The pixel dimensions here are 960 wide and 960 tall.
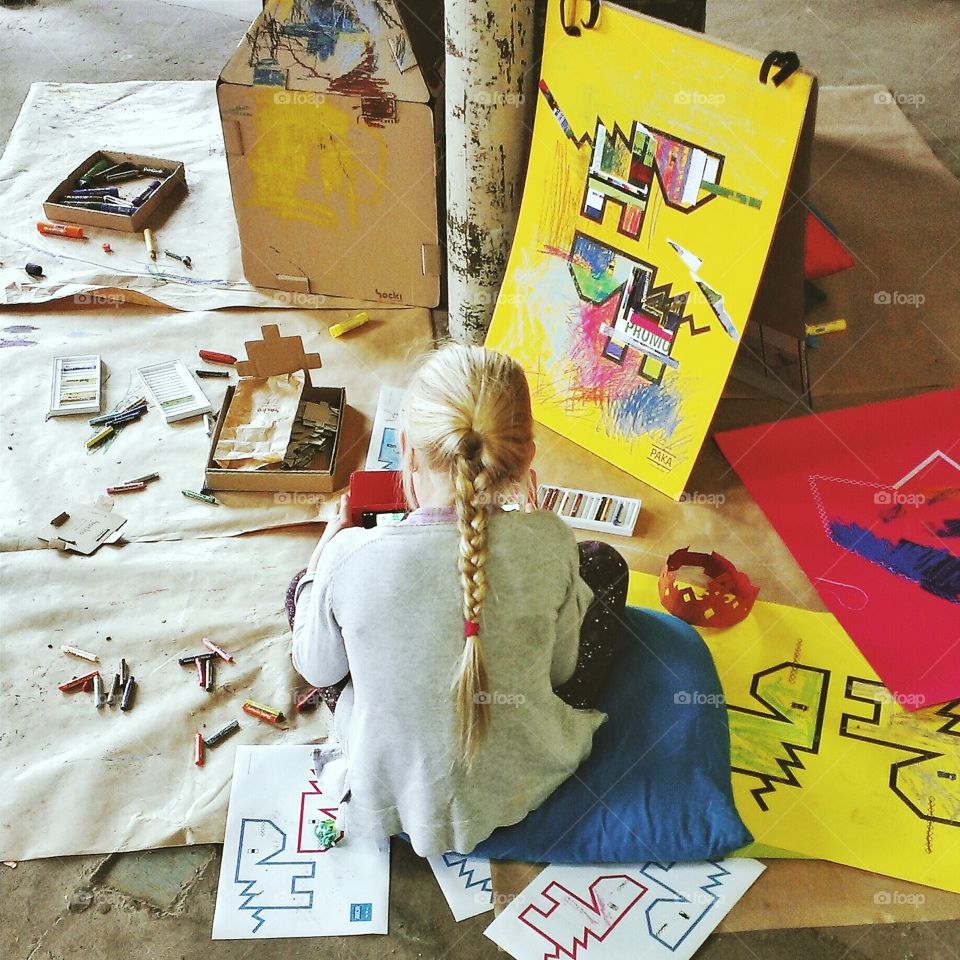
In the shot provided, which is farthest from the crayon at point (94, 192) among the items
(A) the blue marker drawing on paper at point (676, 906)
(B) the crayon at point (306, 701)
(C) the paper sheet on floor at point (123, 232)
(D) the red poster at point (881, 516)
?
(A) the blue marker drawing on paper at point (676, 906)

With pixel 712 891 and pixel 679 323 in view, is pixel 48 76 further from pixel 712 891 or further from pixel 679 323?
pixel 712 891

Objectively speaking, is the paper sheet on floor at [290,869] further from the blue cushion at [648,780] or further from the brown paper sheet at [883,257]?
the brown paper sheet at [883,257]

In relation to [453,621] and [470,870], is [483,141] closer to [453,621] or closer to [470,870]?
[453,621]

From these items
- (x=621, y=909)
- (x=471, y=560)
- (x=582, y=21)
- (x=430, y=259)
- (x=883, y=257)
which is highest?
(x=582, y=21)

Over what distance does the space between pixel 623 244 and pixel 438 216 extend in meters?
0.72

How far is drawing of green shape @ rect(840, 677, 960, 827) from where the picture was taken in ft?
6.50

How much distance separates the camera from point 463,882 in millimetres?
1875

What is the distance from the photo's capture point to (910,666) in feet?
7.28

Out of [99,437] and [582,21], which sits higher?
[582,21]

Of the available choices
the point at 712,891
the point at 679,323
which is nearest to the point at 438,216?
the point at 679,323

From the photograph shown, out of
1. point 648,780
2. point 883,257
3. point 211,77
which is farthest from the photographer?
point 211,77

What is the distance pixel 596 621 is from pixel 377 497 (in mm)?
587

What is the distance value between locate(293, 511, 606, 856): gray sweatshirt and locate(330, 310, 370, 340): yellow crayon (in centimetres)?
144

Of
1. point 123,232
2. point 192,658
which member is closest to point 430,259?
point 123,232
